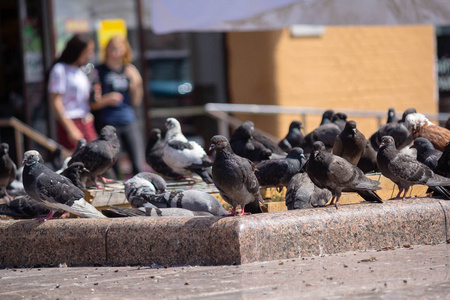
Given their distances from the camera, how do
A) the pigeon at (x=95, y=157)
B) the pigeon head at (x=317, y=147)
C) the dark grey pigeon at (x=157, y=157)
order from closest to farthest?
1. the pigeon head at (x=317, y=147)
2. the pigeon at (x=95, y=157)
3. the dark grey pigeon at (x=157, y=157)

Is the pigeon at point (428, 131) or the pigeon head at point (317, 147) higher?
the pigeon head at point (317, 147)

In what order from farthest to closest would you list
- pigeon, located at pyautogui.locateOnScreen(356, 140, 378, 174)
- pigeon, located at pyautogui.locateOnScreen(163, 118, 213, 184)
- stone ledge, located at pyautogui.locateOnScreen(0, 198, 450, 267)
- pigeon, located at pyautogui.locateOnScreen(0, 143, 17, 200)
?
pigeon, located at pyautogui.locateOnScreen(163, 118, 213, 184) < pigeon, located at pyautogui.locateOnScreen(0, 143, 17, 200) < pigeon, located at pyautogui.locateOnScreen(356, 140, 378, 174) < stone ledge, located at pyautogui.locateOnScreen(0, 198, 450, 267)

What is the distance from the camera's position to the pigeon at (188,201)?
654cm

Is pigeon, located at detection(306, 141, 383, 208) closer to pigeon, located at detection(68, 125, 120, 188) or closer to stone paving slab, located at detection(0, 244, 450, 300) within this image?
stone paving slab, located at detection(0, 244, 450, 300)

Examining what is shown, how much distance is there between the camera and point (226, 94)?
45.1ft

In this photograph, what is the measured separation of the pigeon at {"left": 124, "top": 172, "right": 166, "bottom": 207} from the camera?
6.91 meters

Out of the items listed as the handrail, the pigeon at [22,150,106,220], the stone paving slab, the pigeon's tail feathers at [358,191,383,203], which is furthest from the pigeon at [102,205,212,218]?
the handrail

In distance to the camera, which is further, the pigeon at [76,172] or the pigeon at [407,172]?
the pigeon at [76,172]

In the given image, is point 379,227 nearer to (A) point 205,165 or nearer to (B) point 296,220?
(B) point 296,220

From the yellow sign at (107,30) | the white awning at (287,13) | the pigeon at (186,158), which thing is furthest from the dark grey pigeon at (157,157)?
the yellow sign at (107,30)

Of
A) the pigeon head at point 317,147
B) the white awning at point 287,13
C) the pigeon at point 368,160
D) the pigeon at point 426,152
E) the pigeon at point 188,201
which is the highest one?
the white awning at point 287,13

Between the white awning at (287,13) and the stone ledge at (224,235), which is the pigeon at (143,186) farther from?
the white awning at (287,13)

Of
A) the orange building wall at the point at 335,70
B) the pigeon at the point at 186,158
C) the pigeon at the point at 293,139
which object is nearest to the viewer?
the pigeon at the point at 186,158

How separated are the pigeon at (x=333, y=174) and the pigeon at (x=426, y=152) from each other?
40.8 inches
